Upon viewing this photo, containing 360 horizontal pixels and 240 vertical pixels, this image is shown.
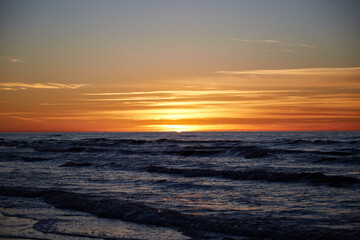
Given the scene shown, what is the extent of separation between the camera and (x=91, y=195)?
1458 centimetres

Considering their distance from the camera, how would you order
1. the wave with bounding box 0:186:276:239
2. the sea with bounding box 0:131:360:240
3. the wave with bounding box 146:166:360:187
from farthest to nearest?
the wave with bounding box 146:166:360:187
the wave with bounding box 0:186:276:239
the sea with bounding box 0:131:360:240

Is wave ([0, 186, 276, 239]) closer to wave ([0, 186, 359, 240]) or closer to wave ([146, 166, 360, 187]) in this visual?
wave ([0, 186, 359, 240])

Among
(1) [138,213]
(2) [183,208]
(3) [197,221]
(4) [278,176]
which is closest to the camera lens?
(3) [197,221]

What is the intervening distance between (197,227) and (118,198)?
16.5ft

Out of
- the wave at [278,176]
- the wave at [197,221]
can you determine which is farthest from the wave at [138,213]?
the wave at [278,176]

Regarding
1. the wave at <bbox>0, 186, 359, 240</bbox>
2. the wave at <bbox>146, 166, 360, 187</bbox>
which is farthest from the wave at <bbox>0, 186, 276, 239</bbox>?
the wave at <bbox>146, 166, 360, 187</bbox>

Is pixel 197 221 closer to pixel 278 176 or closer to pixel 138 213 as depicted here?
pixel 138 213

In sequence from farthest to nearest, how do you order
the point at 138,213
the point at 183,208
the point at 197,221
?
the point at 183,208
the point at 138,213
the point at 197,221

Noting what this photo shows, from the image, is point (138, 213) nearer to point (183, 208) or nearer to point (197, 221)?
point (183, 208)

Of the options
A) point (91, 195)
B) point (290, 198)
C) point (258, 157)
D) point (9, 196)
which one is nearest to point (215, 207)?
point (290, 198)

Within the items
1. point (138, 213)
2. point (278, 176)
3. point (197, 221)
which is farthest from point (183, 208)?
point (278, 176)

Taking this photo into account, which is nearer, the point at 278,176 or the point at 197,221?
the point at 197,221

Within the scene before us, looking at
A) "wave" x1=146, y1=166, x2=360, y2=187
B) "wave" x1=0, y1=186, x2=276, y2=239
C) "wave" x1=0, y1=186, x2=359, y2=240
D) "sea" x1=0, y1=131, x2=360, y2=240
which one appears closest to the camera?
"wave" x1=0, y1=186, x2=359, y2=240

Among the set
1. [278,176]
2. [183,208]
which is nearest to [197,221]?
[183,208]
